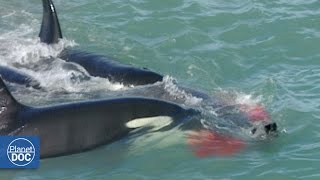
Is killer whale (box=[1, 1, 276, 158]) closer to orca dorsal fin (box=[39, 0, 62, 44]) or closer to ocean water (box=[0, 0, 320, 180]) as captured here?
ocean water (box=[0, 0, 320, 180])

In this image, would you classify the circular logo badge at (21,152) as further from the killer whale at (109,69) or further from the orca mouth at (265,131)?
the orca mouth at (265,131)

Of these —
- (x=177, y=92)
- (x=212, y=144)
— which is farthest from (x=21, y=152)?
(x=177, y=92)

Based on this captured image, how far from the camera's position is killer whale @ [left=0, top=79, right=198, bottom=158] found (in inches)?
377

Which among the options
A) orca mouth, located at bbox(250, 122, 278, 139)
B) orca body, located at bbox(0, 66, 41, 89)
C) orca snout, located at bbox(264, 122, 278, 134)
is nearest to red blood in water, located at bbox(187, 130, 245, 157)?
orca mouth, located at bbox(250, 122, 278, 139)

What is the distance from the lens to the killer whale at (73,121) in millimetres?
9586

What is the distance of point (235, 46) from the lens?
49.0ft

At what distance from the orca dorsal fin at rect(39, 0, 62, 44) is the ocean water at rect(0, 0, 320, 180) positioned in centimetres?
22

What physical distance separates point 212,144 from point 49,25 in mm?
5200

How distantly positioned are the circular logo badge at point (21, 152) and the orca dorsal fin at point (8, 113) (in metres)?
0.22

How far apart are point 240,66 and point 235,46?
1.10m

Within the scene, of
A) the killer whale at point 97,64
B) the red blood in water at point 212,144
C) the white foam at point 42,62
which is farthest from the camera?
the white foam at point 42,62

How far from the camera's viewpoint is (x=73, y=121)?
31.7 feet

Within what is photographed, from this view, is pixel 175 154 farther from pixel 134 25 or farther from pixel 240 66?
pixel 134 25


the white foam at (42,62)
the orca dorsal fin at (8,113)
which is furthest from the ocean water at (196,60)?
the orca dorsal fin at (8,113)
